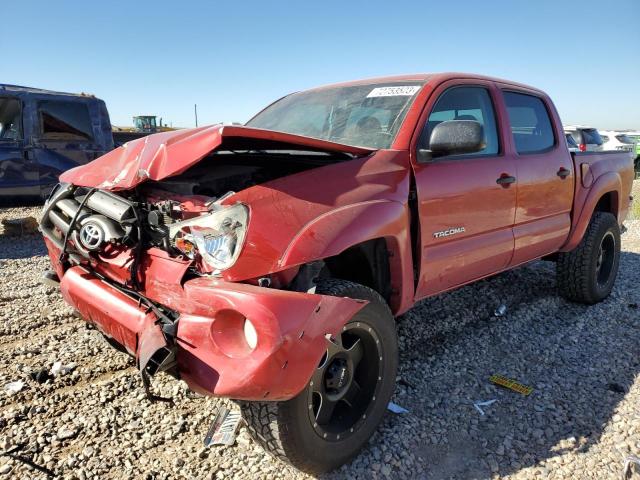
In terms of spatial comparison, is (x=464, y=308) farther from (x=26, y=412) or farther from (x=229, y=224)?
(x=26, y=412)

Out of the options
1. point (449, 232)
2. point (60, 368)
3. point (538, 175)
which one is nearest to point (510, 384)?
point (449, 232)

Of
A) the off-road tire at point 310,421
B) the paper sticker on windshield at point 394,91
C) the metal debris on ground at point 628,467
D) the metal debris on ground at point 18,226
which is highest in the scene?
the paper sticker on windshield at point 394,91

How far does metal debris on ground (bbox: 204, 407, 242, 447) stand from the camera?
238 centimetres

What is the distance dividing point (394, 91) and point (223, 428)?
221 centimetres

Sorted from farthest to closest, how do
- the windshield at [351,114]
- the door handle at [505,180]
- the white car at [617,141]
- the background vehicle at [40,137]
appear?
the white car at [617,141], the background vehicle at [40,137], the door handle at [505,180], the windshield at [351,114]

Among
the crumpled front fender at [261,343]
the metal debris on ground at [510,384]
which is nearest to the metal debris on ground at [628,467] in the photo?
the metal debris on ground at [510,384]

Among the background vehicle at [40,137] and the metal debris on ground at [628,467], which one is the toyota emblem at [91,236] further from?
the background vehicle at [40,137]

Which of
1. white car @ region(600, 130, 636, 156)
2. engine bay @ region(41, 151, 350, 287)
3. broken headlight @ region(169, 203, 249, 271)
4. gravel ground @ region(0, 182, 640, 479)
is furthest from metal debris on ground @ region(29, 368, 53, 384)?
white car @ region(600, 130, 636, 156)

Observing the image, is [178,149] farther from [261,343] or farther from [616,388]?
[616,388]

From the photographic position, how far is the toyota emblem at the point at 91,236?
7.40ft

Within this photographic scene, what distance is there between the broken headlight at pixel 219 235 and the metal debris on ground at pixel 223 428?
0.99 metres

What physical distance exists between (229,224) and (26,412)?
1.72m

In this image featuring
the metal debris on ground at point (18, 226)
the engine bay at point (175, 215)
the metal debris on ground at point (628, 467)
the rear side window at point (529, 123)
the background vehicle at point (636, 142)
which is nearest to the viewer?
the engine bay at point (175, 215)

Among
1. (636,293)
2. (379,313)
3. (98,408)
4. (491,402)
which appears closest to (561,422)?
(491,402)
